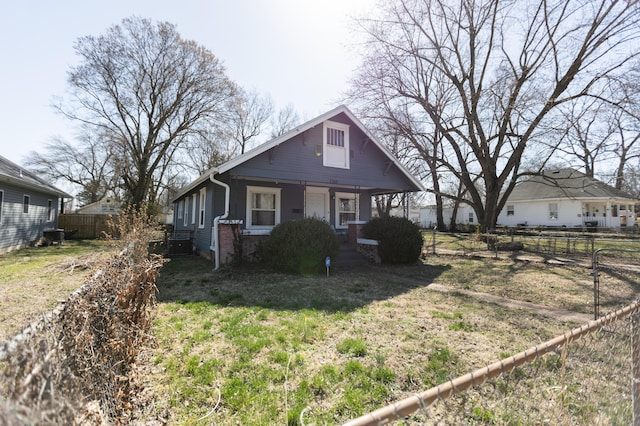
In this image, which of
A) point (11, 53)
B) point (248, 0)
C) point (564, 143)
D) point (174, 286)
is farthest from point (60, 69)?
point (564, 143)

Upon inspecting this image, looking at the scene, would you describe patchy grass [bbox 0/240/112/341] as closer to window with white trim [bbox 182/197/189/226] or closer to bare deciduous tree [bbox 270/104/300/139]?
window with white trim [bbox 182/197/189/226]

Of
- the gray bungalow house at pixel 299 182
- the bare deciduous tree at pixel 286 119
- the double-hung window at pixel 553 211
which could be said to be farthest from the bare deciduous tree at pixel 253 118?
the double-hung window at pixel 553 211

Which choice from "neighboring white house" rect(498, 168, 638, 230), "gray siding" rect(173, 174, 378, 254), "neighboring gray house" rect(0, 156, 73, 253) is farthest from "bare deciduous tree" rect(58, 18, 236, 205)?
"neighboring white house" rect(498, 168, 638, 230)

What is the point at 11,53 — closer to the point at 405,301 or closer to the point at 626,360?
the point at 405,301

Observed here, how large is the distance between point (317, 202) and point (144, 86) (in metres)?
18.4

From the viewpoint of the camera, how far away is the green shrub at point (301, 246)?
8906 millimetres

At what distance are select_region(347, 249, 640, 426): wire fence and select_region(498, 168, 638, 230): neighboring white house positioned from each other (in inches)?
1098

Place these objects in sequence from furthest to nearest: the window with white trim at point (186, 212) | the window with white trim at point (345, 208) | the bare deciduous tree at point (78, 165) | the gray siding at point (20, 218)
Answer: the bare deciduous tree at point (78, 165) < the window with white trim at point (186, 212) < the window with white trim at point (345, 208) < the gray siding at point (20, 218)

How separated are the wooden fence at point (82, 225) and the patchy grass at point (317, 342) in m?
20.2

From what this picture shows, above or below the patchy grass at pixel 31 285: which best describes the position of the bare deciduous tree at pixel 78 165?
above

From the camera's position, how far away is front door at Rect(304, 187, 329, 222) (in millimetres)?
13391

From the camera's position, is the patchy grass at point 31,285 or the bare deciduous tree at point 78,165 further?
the bare deciduous tree at point 78,165

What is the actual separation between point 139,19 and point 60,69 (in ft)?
20.4

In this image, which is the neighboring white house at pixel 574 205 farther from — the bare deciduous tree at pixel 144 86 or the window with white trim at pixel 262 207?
the bare deciduous tree at pixel 144 86
